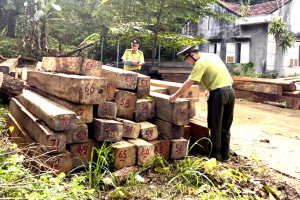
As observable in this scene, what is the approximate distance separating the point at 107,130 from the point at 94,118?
31 centimetres

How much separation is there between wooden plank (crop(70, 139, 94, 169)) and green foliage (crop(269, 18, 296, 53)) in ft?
61.3

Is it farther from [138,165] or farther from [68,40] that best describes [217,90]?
[68,40]

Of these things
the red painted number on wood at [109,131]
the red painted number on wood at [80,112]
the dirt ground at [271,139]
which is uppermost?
the red painted number on wood at [80,112]

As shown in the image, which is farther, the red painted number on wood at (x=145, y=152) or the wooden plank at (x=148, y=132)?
the wooden plank at (x=148, y=132)

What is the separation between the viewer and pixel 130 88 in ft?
14.4

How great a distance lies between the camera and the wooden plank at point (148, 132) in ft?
13.5

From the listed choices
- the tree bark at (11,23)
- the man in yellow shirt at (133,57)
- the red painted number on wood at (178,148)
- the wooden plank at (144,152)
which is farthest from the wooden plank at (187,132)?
the tree bark at (11,23)

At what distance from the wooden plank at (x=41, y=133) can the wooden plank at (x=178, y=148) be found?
1.59 metres

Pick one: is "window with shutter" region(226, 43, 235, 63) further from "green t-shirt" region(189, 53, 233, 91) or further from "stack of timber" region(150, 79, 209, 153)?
"green t-shirt" region(189, 53, 233, 91)

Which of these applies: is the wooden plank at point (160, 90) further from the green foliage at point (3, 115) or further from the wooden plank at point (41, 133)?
the green foliage at point (3, 115)

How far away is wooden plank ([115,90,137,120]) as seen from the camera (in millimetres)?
4242

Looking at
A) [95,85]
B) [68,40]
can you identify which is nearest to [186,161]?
[95,85]

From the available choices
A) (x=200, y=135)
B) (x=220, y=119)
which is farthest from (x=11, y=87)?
(x=220, y=119)

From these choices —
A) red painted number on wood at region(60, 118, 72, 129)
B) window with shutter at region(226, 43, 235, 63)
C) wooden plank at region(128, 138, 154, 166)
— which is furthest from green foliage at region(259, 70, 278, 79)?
red painted number on wood at region(60, 118, 72, 129)
